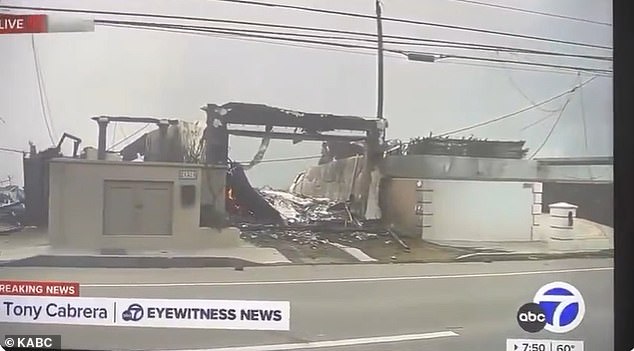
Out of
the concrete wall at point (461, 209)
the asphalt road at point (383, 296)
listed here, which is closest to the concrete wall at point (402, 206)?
the concrete wall at point (461, 209)

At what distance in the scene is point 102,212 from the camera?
1854mm

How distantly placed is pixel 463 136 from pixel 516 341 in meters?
0.60

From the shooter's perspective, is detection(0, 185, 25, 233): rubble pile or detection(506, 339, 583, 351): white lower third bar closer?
detection(506, 339, 583, 351): white lower third bar

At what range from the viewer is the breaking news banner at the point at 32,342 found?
1.88 meters

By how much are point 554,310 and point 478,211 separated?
0.35 metres

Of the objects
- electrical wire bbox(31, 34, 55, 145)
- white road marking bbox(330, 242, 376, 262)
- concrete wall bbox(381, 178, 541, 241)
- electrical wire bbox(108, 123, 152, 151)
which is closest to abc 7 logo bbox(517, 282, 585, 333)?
concrete wall bbox(381, 178, 541, 241)

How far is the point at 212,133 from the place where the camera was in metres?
1.85

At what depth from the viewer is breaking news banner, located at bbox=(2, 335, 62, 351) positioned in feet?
6.18

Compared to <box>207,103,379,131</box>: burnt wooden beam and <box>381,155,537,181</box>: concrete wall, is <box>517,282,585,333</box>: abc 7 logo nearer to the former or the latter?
<box>381,155,537,181</box>: concrete wall

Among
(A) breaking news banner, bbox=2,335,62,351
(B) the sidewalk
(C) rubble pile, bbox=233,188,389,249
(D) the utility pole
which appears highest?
(D) the utility pole

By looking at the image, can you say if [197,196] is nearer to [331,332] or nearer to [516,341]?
[331,332]

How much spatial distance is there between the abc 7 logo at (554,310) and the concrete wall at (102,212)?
864 mm

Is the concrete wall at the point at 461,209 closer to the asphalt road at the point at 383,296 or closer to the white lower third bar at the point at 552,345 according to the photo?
the asphalt road at the point at 383,296

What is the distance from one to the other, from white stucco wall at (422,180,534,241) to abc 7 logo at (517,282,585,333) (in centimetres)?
17
